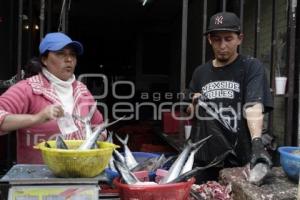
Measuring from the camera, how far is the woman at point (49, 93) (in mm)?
2581

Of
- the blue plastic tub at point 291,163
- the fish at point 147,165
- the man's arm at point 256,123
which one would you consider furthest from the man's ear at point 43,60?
the blue plastic tub at point 291,163

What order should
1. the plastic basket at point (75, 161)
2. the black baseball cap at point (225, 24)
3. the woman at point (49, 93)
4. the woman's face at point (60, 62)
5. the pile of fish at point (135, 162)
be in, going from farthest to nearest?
1. the black baseball cap at point (225, 24)
2. the woman's face at point (60, 62)
3. the woman at point (49, 93)
4. the pile of fish at point (135, 162)
5. the plastic basket at point (75, 161)

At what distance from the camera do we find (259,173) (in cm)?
231

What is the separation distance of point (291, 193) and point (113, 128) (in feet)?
23.2

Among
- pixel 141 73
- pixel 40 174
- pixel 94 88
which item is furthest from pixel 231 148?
pixel 141 73

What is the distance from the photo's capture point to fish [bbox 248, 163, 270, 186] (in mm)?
2307

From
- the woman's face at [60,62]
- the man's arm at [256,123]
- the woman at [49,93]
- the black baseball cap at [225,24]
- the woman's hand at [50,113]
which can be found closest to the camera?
the woman's hand at [50,113]

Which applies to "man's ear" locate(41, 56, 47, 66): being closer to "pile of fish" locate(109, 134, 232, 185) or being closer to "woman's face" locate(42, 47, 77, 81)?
"woman's face" locate(42, 47, 77, 81)

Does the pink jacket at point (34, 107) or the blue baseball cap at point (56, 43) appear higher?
the blue baseball cap at point (56, 43)

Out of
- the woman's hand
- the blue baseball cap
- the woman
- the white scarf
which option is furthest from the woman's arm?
the blue baseball cap

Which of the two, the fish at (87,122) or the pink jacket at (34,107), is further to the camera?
the pink jacket at (34,107)

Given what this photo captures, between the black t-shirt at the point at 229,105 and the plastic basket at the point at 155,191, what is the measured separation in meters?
1.07

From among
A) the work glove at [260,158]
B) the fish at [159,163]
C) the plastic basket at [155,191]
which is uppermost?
the work glove at [260,158]

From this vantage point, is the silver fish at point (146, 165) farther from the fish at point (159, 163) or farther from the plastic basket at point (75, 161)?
the plastic basket at point (75, 161)
